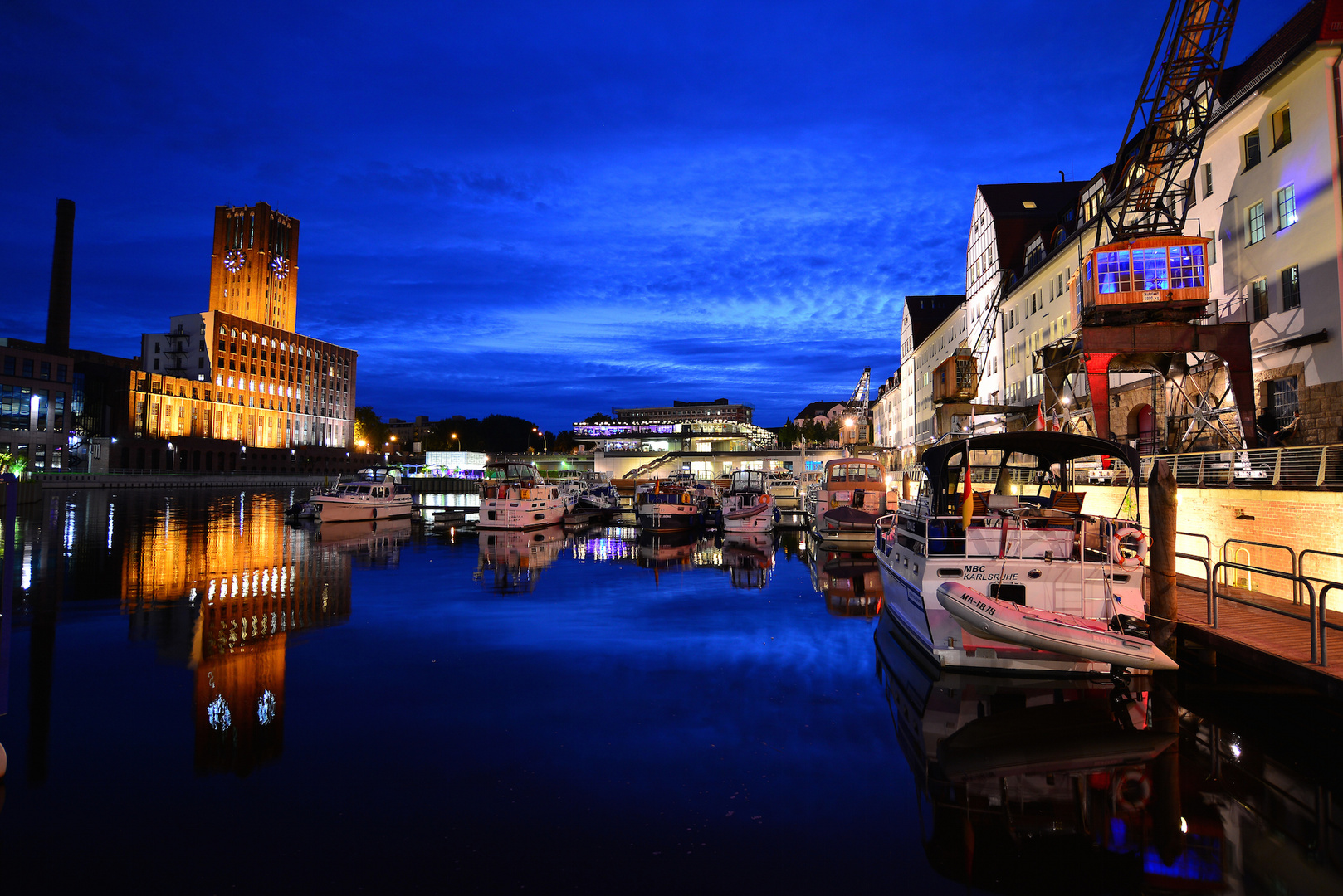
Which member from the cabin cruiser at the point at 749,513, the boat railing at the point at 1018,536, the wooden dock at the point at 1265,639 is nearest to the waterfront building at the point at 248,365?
the cabin cruiser at the point at 749,513

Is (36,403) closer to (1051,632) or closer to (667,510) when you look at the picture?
(667,510)

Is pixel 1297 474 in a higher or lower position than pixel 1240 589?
higher

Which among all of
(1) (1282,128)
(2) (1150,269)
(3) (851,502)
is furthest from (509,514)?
(1) (1282,128)

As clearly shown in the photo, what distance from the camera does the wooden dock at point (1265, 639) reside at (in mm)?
10906

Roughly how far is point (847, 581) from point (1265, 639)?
1462 centimetres

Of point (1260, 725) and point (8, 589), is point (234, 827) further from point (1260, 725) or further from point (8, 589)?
point (1260, 725)

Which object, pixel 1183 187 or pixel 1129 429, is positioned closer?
pixel 1183 187

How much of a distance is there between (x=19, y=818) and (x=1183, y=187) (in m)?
37.7

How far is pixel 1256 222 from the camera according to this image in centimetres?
2614

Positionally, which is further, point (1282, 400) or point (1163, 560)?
point (1282, 400)

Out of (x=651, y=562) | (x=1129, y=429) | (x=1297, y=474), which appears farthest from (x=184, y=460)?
(x=1297, y=474)

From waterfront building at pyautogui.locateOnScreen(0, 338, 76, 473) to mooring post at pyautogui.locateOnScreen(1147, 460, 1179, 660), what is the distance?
384 feet

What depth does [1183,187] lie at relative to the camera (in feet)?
99.9

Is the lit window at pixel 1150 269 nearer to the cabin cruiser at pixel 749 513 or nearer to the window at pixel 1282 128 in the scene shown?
the window at pixel 1282 128
